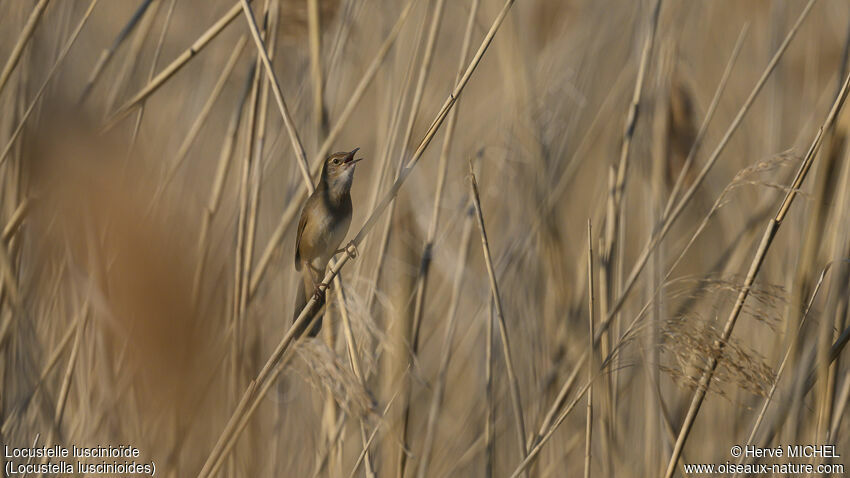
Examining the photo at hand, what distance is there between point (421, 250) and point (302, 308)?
514 mm

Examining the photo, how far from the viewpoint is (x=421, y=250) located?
9.11ft

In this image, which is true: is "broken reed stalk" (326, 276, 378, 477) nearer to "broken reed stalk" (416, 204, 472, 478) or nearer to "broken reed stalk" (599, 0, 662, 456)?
"broken reed stalk" (416, 204, 472, 478)

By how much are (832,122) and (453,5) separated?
314 centimetres

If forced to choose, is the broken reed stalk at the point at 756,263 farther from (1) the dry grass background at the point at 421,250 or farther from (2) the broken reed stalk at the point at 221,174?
(2) the broken reed stalk at the point at 221,174

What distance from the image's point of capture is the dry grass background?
55.3 inches

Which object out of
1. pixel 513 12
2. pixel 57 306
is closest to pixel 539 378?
pixel 513 12

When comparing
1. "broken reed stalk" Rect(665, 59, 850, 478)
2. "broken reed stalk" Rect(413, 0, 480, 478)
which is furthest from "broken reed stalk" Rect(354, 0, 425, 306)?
"broken reed stalk" Rect(665, 59, 850, 478)

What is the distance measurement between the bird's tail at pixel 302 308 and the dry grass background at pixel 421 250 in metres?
0.07

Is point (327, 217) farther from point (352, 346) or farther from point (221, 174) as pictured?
point (352, 346)

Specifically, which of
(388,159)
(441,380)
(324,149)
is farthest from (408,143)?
(441,380)

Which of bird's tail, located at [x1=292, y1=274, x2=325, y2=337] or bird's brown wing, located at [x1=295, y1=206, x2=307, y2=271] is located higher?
bird's brown wing, located at [x1=295, y1=206, x2=307, y2=271]

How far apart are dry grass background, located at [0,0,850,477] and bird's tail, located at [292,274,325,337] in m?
0.07

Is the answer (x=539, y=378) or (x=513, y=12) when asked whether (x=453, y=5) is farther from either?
(x=539, y=378)

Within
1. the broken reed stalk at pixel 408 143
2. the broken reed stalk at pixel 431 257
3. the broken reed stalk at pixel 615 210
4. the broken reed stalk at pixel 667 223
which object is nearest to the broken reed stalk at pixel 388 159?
the broken reed stalk at pixel 408 143
